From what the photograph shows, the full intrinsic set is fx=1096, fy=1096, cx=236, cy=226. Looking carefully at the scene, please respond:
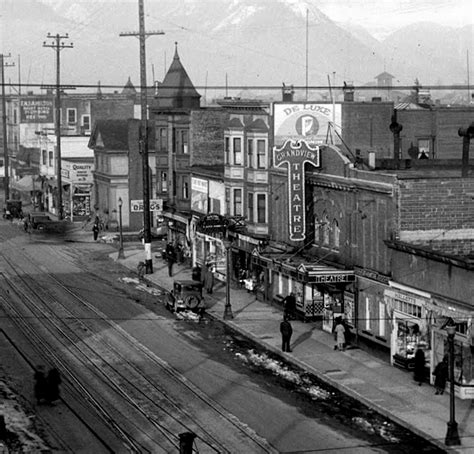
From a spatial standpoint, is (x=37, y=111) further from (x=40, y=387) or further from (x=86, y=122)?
(x=40, y=387)

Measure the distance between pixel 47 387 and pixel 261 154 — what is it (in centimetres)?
2298

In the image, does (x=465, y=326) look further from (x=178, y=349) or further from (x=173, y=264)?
(x=173, y=264)

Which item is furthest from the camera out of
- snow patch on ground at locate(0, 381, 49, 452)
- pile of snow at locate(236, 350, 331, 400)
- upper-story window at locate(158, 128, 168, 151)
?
upper-story window at locate(158, 128, 168, 151)

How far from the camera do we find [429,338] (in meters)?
35.2

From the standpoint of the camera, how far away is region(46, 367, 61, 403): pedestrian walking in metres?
31.7

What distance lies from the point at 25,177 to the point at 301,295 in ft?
223

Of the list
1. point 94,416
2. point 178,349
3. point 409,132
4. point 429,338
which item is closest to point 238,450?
point 94,416

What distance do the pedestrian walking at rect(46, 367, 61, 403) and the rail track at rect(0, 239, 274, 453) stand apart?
77 centimetres

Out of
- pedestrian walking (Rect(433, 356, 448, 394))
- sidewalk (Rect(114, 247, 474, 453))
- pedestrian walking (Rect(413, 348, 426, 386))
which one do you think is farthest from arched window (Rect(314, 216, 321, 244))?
pedestrian walking (Rect(433, 356, 448, 394))

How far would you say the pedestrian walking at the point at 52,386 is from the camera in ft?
104

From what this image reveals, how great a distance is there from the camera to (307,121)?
48.8 metres

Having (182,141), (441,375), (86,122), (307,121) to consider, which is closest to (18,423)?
(441,375)

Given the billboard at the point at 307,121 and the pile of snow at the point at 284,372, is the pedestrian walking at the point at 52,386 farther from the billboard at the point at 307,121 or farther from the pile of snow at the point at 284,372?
the billboard at the point at 307,121

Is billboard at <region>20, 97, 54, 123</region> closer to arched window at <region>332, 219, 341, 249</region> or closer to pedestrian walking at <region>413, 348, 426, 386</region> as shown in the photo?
arched window at <region>332, 219, 341, 249</region>
